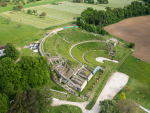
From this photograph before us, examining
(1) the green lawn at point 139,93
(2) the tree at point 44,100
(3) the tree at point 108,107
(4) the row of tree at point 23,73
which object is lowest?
(1) the green lawn at point 139,93

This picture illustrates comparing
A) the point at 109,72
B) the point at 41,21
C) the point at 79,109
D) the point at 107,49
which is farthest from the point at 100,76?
the point at 41,21

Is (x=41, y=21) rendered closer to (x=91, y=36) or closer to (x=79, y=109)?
(x=91, y=36)

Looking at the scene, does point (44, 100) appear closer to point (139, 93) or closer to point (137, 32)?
point (139, 93)

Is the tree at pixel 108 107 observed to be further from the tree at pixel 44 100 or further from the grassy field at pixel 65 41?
the grassy field at pixel 65 41

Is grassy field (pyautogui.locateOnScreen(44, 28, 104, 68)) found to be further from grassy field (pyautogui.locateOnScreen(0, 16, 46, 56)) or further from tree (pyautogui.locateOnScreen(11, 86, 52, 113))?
tree (pyautogui.locateOnScreen(11, 86, 52, 113))

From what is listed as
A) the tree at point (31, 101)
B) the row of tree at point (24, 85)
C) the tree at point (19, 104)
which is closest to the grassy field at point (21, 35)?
the row of tree at point (24, 85)

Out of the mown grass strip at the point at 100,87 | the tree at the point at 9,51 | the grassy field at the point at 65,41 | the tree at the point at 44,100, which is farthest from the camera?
the grassy field at the point at 65,41
